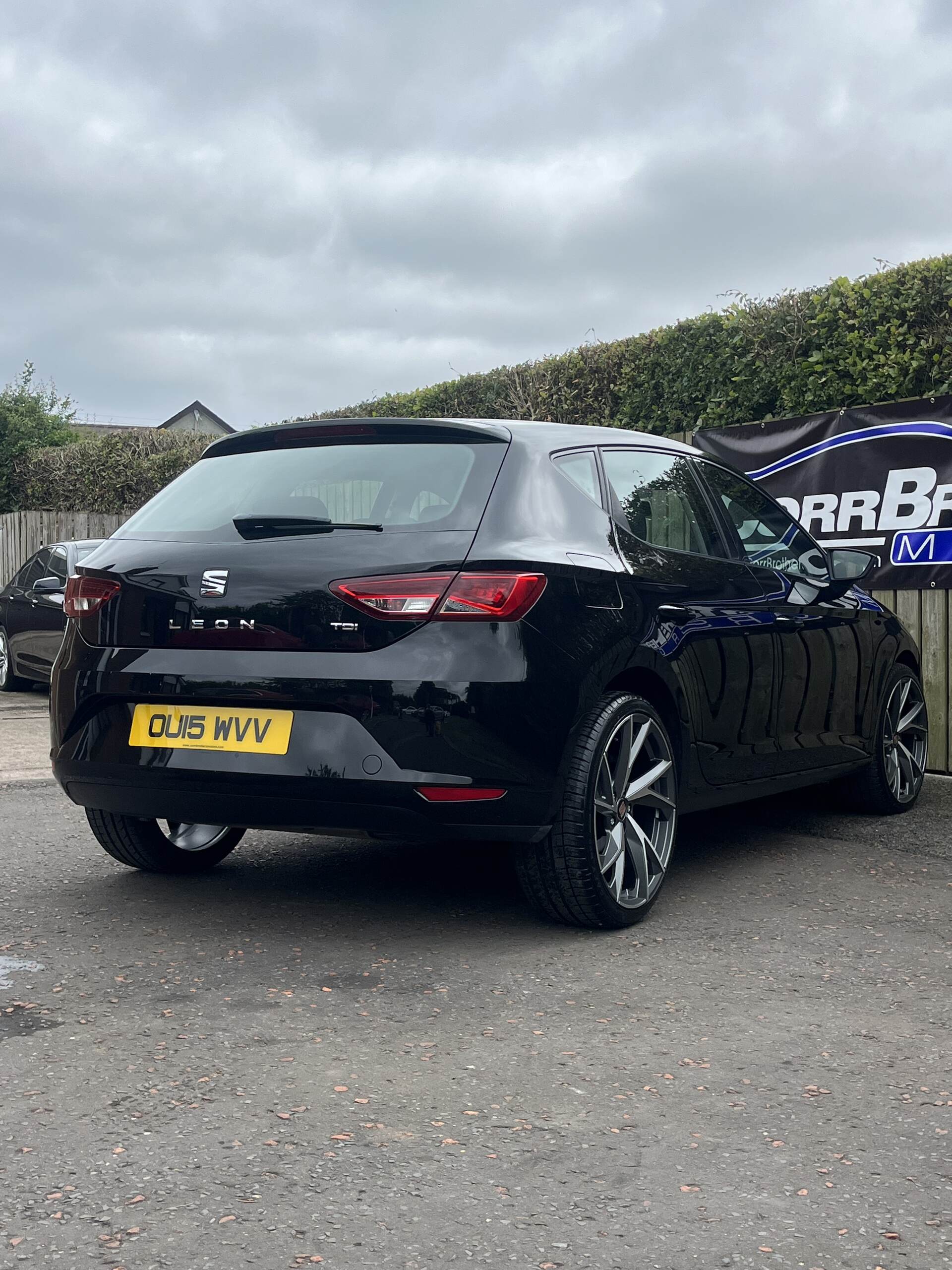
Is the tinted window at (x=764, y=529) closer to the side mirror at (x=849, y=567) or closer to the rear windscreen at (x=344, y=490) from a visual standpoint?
the side mirror at (x=849, y=567)

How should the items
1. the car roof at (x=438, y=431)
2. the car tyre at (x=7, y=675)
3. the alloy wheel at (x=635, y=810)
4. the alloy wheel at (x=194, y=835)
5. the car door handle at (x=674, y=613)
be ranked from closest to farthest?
1. the alloy wheel at (x=635, y=810)
2. the car roof at (x=438, y=431)
3. the car door handle at (x=674, y=613)
4. the alloy wheel at (x=194, y=835)
5. the car tyre at (x=7, y=675)

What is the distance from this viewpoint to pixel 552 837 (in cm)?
445

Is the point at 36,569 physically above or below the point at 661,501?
below

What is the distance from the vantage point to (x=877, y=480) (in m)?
8.54

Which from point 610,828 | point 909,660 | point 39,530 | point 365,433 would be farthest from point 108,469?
point 610,828

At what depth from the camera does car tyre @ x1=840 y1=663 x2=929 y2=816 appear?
6.94 metres

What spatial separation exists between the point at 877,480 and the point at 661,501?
3.59 m

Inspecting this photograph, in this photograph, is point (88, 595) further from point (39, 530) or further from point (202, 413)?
point (202, 413)

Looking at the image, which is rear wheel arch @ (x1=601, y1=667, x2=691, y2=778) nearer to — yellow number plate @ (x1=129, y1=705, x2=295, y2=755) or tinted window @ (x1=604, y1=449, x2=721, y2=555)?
tinted window @ (x1=604, y1=449, x2=721, y2=555)

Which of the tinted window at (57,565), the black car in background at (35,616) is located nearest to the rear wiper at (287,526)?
the black car in background at (35,616)

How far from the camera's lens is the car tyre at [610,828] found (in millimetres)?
4449

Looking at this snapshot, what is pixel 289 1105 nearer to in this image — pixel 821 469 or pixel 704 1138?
pixel 704 1138

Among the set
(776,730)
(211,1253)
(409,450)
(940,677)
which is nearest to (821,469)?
(940,677)

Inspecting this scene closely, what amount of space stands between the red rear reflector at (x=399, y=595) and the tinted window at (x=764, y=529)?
2048 mm
